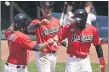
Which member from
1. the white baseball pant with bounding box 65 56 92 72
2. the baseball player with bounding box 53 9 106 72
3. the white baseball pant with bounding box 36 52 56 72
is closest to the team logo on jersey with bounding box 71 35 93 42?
the baseball player with bounding box 53 9 106 72

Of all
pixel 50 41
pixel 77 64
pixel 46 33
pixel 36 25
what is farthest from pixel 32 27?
pixel 77 64

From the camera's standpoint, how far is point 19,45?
6.21 metres

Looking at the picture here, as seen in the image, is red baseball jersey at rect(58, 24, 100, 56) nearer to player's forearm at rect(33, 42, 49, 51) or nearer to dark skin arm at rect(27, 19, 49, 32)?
dark skin arm at rect(27, 19, 49, 32)

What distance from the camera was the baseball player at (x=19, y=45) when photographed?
20.2 feet

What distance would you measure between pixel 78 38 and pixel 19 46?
0.96 metres

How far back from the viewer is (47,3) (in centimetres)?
683

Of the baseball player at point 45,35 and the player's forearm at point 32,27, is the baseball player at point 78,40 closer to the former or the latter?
the baseball player at point 45,35

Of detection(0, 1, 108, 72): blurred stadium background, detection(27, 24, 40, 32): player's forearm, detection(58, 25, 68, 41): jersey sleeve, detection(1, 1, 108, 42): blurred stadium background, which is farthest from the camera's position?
detection(1, 1, 108, 42): blurred stadium background

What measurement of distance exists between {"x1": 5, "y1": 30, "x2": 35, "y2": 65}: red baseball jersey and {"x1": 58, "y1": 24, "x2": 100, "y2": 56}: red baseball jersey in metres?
0.65

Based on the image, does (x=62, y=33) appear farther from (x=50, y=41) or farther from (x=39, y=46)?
(x=39, y=46)

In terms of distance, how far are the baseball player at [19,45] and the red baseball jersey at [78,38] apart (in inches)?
12.4

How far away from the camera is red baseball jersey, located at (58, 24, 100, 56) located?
647 centimetres

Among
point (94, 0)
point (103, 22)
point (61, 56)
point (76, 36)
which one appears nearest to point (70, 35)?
point (76, 36)

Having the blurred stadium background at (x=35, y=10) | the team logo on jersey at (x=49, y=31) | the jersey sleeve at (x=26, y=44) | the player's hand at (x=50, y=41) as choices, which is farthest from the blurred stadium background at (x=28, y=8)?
the jersey sleeve at (x=26, y=44)
